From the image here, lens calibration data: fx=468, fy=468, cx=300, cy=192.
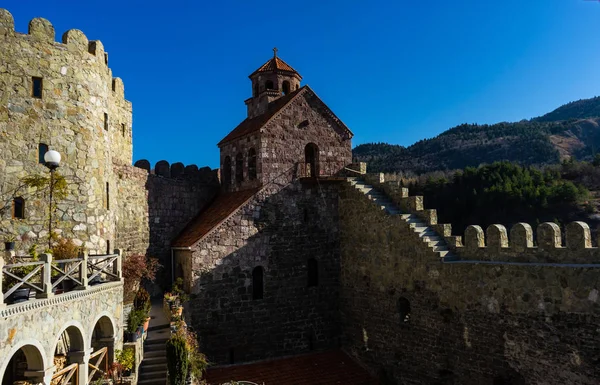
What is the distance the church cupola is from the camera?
23266 mm

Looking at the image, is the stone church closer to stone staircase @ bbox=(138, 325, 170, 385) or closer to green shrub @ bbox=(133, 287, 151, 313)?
stone staircase @ bbox=(138, 325, 170, 385)

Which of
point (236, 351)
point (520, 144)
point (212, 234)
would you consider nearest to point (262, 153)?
point (212, 234)

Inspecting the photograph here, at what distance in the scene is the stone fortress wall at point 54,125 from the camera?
13.6 m

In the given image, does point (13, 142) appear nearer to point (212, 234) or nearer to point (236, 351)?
point (212, 234)

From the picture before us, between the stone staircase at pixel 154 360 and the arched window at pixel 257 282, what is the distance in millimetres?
3699

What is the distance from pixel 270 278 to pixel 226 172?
6.83 m

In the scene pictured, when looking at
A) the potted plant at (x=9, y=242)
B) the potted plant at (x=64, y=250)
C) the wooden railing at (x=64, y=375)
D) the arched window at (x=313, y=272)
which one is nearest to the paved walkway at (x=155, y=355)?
the wooden railing at (x=64, y=375)

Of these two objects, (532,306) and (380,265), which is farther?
(380,265)

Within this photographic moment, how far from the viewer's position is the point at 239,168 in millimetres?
22297

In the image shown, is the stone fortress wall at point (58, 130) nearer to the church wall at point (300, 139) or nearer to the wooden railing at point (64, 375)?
the wooden railing at point (64, 375)

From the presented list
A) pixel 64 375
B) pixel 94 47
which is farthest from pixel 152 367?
pixel 94 47

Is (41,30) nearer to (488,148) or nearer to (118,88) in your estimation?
(118,88)

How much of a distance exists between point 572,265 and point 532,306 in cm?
167

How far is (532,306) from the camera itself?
43.8ft
